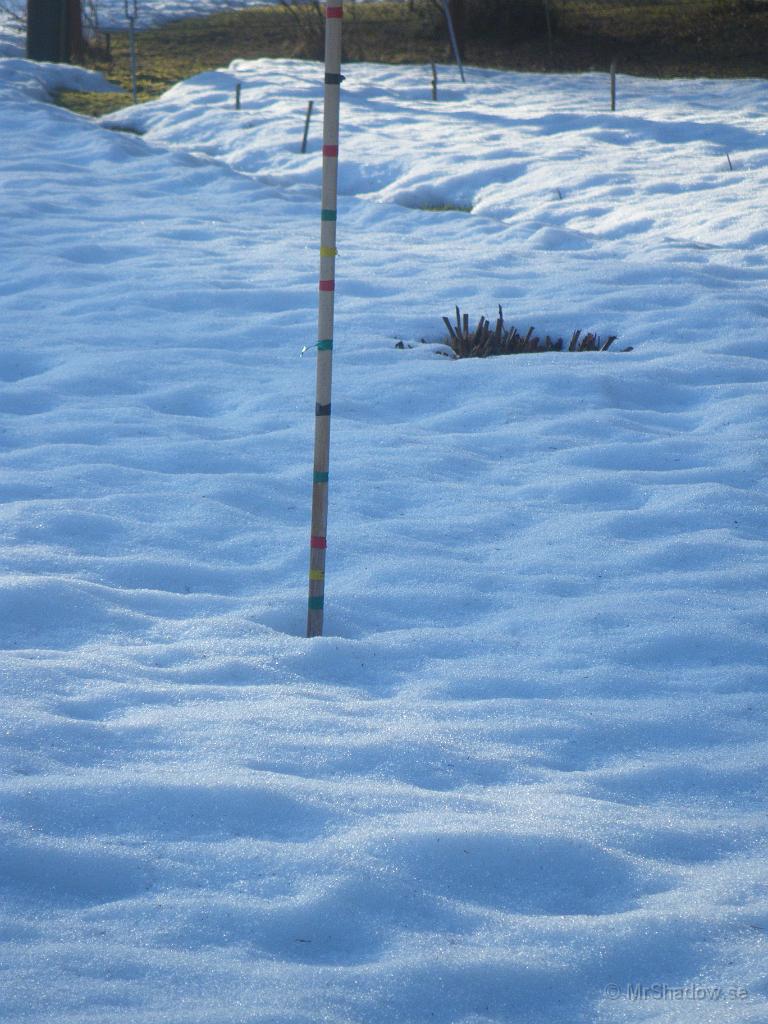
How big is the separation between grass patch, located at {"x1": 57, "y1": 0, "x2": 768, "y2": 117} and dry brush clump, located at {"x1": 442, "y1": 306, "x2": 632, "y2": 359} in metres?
12.3

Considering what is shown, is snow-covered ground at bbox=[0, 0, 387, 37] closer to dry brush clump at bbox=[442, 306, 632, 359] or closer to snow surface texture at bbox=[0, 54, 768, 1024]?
snow surface texture at bbox=[0, 54, 768, 1024]

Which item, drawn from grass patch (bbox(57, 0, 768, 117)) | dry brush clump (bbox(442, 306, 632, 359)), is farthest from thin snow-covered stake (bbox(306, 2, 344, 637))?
grass patch (bbox(57, 0, 768, 117))

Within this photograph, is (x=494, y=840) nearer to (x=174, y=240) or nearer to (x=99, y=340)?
(x=99, y=340)

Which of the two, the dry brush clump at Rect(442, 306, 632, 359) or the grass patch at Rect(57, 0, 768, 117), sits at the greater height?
the grass patch at Rect(57, 0, 768, 117)

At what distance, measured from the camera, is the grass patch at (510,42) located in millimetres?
19203

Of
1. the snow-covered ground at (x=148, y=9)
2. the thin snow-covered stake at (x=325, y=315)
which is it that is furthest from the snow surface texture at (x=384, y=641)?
the snow-covered ground at (x=148, y=9)

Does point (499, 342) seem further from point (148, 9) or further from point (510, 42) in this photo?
point (148, 9)

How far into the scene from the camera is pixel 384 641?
3.59 m

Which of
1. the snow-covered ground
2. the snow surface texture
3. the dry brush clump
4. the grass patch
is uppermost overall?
the snow-covered ground

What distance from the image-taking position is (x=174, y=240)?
899 cm

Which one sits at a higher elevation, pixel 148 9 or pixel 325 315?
pixel 148 9

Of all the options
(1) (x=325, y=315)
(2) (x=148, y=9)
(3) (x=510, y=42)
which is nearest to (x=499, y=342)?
(1) (x=325, y=315)

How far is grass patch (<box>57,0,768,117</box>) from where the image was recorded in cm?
1920

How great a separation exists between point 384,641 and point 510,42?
848 inches
